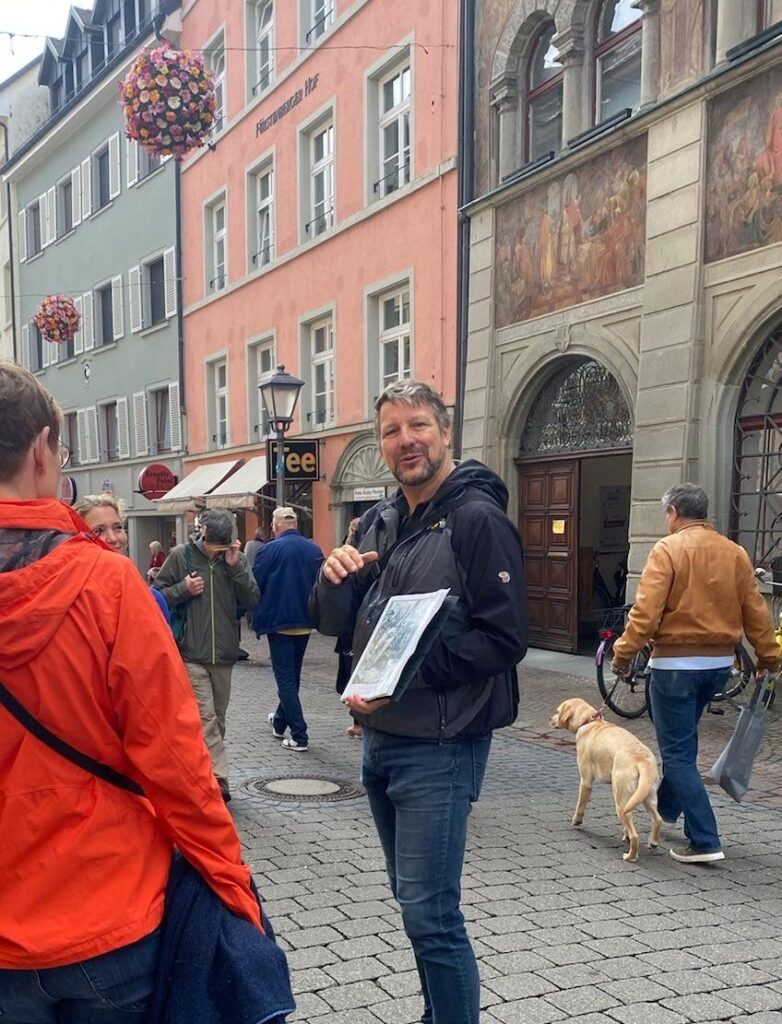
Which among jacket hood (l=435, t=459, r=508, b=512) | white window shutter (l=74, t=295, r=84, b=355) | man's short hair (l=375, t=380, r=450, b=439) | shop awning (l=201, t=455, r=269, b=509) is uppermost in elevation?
white window shutter (l=74, t=295, r=84, b=355)

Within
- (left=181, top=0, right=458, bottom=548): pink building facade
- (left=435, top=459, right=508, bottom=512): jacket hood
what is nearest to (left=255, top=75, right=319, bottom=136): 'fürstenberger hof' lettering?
(left=181, top=0, right=458, bottom=548): pink building facade

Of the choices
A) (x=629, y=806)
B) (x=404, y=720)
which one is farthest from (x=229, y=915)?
(x=629, y=806)

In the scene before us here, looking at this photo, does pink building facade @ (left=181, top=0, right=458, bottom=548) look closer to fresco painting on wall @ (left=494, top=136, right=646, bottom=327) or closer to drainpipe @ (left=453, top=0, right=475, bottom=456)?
drainpipe @ (left=453, top=0, right=475, bottom=456)

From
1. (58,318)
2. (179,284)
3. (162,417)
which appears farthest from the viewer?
(162,417)

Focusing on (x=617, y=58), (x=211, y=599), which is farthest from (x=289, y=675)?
(x=617, y=58)

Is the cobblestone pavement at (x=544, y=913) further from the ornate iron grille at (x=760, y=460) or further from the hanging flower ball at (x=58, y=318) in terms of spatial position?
the hanging flower ball at (x=58, y=318)

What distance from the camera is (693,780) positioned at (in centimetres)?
477

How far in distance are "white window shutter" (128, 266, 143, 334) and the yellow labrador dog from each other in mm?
21677

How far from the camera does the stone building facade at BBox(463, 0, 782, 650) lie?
32.0ft

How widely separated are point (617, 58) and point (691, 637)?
9148mm

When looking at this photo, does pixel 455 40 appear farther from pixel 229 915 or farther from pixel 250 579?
pixel 229 915

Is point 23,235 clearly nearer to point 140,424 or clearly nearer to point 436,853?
point 140,424

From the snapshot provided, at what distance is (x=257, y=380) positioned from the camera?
20.6 meters

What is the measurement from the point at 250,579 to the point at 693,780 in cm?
286
